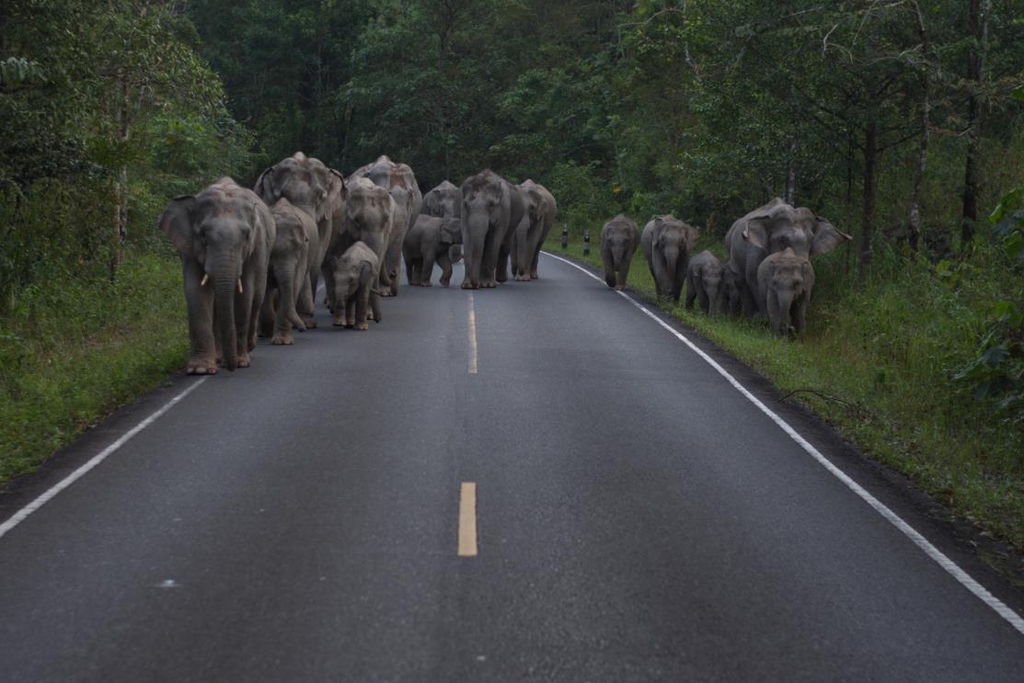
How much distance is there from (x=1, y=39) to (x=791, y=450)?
11447 mm

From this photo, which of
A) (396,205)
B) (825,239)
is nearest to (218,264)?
(825,239)

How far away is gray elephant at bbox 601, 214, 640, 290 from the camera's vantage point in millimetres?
27406

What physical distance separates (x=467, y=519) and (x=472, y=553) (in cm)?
77

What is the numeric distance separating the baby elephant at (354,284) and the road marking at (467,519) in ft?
31.4

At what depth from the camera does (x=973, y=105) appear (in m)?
23.3

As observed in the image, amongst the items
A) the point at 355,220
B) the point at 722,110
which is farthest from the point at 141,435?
the point at 722,110

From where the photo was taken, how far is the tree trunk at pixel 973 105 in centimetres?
2152

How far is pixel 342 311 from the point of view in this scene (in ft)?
64.2

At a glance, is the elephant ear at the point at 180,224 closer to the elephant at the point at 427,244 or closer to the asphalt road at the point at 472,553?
the asphalt road at the point at 472,553

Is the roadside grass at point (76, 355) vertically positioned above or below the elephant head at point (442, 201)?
below

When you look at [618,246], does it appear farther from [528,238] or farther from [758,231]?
[758,231]

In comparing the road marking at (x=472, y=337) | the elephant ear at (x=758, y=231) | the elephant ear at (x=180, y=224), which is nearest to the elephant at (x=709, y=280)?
the elephant ear at (x=758, y=231)

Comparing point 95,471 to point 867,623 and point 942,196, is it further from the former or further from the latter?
point 942,196

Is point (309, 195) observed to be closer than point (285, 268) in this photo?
No
